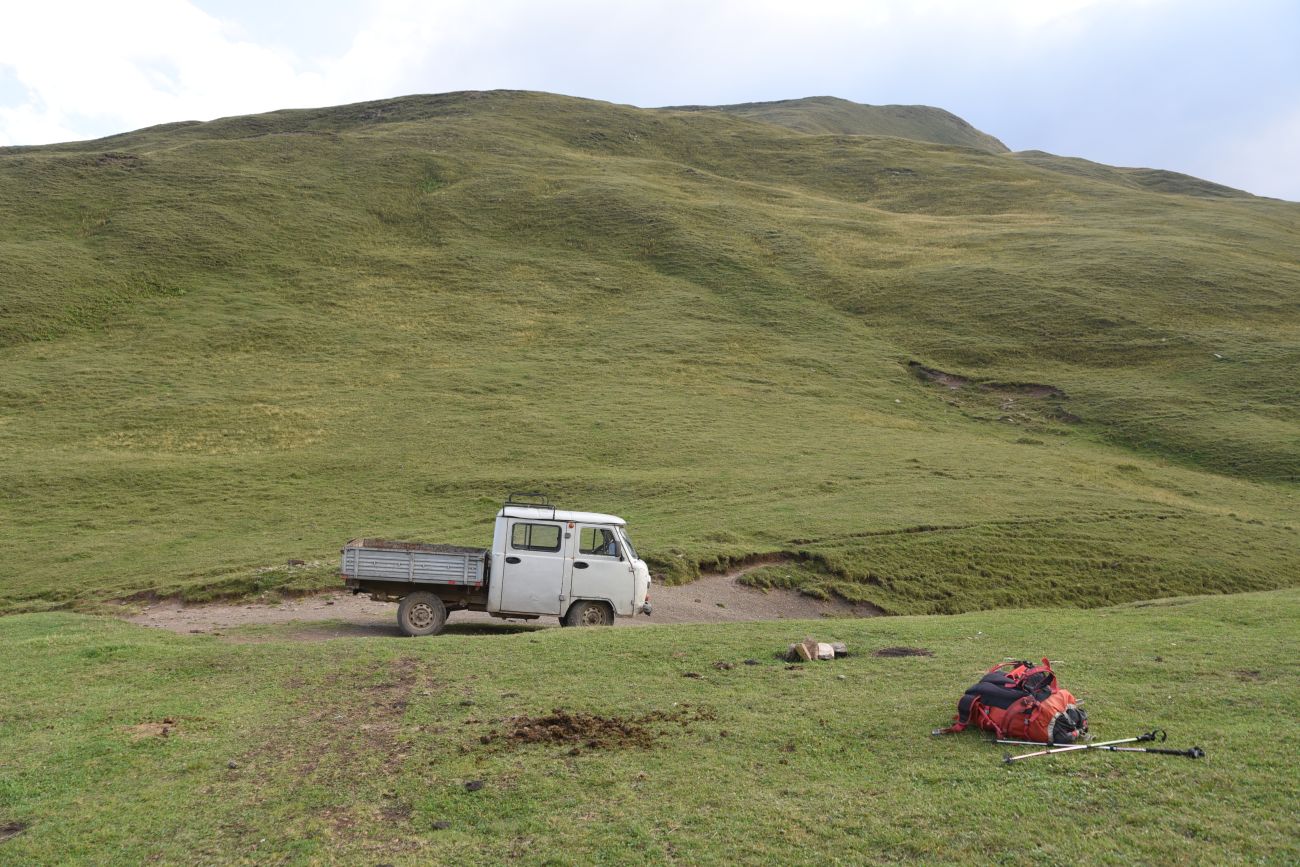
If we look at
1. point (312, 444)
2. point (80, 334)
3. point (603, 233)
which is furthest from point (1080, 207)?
point (80, 334)

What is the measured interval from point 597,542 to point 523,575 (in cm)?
189

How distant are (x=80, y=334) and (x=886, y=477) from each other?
5202 centimetres

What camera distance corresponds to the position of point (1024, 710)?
10.4m

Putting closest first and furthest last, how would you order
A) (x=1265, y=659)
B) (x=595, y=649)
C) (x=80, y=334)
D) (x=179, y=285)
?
(x=1265, y=659) < (x=595, y=649) < (x=80, y=334) < (x=179, y=285)

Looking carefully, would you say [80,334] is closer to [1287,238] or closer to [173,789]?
[173,789]

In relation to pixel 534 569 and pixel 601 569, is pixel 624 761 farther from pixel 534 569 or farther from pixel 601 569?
pixel 534 569

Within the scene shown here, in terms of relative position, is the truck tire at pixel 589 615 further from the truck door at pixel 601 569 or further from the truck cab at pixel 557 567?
the truck door at pixel 601 569

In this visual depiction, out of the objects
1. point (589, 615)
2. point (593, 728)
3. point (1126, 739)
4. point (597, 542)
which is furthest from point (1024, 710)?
point (589, 615)

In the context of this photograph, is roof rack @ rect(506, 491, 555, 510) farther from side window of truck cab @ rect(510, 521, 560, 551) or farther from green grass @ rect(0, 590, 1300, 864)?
green grass @ rect(0, 590, 1300, 864)

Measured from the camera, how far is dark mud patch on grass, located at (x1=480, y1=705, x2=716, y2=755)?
36.0 ft

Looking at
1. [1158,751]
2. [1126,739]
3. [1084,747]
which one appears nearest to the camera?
[1158,751]

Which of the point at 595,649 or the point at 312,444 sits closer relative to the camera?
the point at 595,649

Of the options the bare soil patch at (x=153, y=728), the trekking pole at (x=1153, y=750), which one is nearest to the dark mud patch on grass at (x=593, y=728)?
the bare soil patch at (x=153, y=728)

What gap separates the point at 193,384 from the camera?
5019 centimetres
